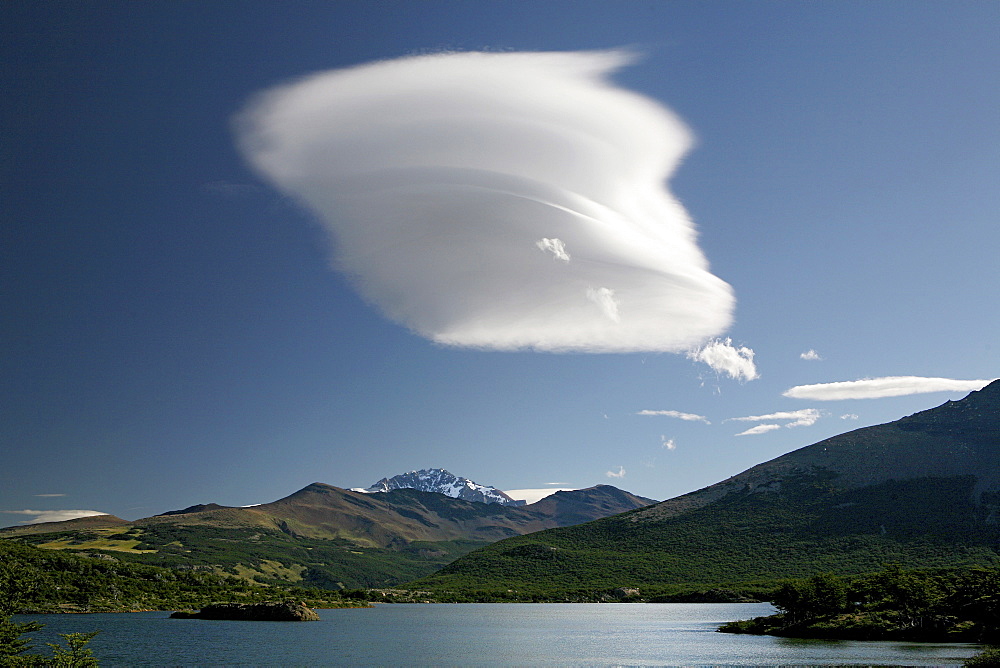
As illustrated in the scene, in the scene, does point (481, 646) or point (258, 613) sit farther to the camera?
point (258, 613)

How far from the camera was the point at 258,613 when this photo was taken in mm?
185500

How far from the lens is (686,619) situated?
169000mm

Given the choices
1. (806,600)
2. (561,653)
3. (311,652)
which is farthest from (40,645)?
(806,600)

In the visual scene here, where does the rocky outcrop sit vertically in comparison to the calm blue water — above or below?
below

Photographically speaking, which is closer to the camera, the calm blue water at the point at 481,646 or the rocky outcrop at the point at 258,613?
the calm blue water at the point at 481,646

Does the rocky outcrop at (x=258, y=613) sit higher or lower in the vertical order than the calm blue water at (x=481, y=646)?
lower

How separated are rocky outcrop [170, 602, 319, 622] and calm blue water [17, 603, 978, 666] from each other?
23.9 metres

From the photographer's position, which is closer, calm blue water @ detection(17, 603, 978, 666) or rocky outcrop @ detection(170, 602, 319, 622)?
calm blue water @ detection(17, 603, 978, 666)

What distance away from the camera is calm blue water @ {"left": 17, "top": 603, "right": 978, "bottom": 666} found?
8581 centimetres

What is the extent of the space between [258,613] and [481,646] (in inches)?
3977

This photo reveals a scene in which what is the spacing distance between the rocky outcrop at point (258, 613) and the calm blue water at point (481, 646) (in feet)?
78.6

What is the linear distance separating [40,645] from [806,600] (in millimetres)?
119162

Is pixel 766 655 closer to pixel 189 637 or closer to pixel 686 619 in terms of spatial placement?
pixel 686 619

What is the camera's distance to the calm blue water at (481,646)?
282ft
